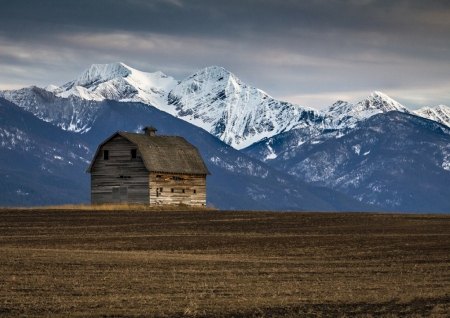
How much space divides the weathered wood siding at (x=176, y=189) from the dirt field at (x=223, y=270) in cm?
2332

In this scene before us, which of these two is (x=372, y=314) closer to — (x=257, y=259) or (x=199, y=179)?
(x=257, y=259)

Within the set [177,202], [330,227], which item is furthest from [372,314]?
[177,202]

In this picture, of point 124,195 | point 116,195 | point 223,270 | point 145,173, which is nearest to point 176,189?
point 145,173

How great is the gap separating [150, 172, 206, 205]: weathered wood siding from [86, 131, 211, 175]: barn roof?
74 centimetres

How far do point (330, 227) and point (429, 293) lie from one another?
28292 mm

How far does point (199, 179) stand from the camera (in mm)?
78875

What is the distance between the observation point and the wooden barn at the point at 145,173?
73.7m

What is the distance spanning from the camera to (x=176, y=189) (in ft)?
250

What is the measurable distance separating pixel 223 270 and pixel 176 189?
49.2 m

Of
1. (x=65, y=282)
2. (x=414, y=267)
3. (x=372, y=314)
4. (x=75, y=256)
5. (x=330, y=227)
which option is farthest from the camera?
(x=330, y=227)

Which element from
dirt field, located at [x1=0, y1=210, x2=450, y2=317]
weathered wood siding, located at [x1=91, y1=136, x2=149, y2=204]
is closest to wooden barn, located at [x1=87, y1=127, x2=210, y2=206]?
weathered wood siding, located at [x1=91, y1=136, x2=149, y2=204]

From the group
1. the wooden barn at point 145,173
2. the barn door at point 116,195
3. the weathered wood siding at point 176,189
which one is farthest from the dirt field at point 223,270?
the barn door at point 116,195

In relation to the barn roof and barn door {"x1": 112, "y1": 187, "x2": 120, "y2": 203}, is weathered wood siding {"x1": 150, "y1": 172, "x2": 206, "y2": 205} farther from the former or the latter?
barn door {"x1": 112, "y1": 187, "x2": 120, "y2": 203}

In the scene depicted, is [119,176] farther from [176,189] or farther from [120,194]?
[176,189]
